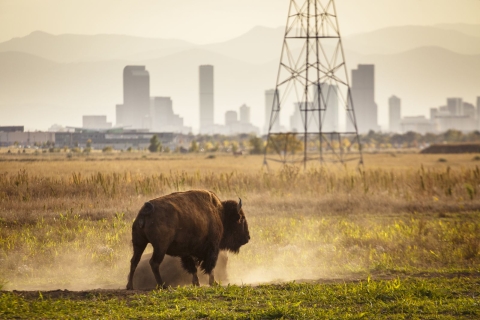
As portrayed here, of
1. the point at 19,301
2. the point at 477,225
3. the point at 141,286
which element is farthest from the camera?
the point at 477,225

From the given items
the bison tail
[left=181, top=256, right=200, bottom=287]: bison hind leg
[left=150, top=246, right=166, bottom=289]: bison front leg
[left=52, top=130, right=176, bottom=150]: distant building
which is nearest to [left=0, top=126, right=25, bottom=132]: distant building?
[left=52, top=130, right=176, bottom=150]: distant building

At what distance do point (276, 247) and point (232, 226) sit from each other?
5.00 m

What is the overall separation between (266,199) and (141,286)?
14970 millimetres

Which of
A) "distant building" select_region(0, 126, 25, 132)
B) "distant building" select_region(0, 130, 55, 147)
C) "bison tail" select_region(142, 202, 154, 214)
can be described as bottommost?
"bison tail" select_region(142, 202, 154, 214)

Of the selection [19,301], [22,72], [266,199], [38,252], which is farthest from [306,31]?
[19,301]

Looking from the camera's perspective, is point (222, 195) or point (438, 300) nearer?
point (438, 300)

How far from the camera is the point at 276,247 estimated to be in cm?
2003

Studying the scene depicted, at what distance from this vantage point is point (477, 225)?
23.2 m

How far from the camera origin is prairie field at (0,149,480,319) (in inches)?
442

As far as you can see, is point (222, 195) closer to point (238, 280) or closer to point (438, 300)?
point (238, 280)

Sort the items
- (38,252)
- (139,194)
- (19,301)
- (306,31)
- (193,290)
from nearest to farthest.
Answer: (19,301) → (193,290) → (38,252) → (139,194) → (306,31)

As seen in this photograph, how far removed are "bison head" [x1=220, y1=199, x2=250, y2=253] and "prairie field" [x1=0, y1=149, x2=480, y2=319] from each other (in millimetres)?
1223

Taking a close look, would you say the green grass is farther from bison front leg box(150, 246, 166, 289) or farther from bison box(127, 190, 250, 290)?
bison box(127, 190, 250, 290)

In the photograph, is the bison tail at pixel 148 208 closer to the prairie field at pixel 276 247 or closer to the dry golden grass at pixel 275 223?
the prairie field at pixel 276 247
